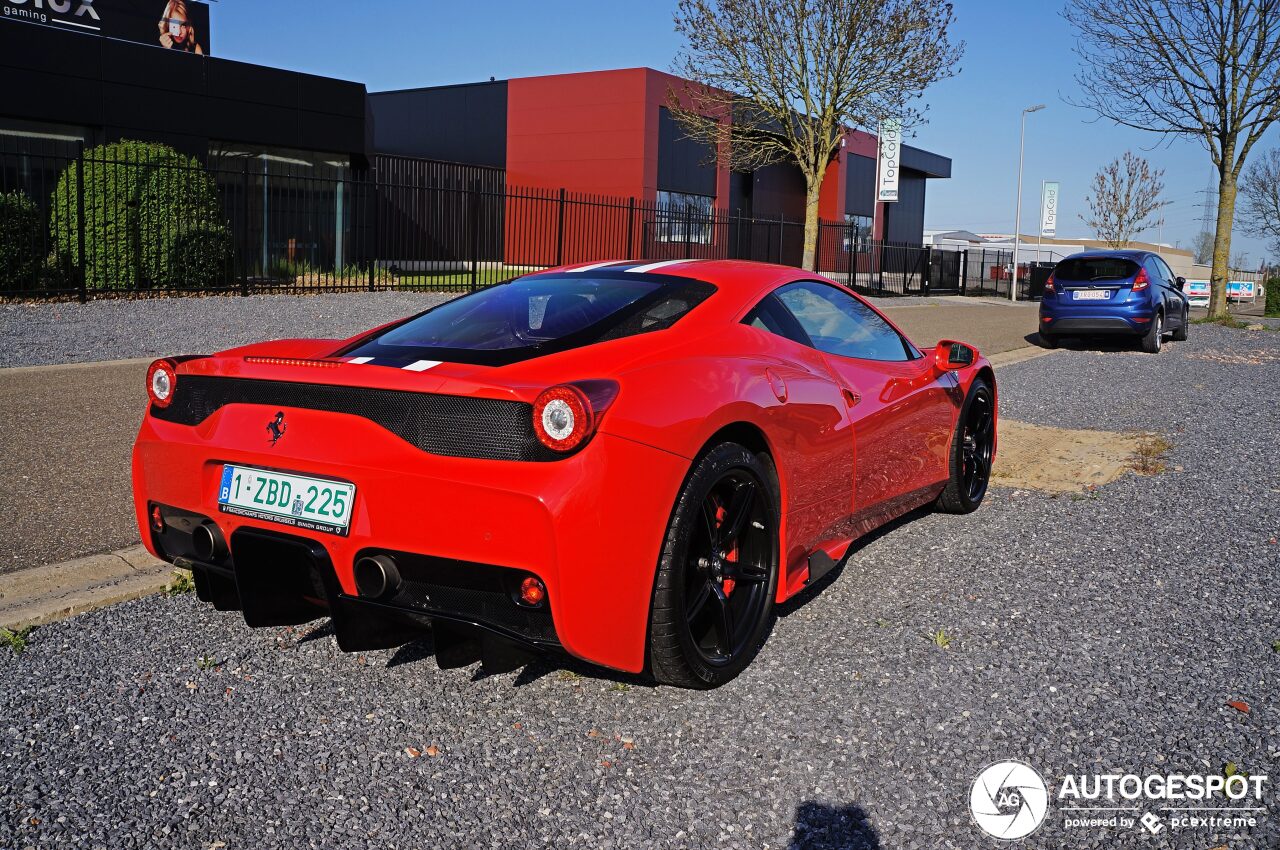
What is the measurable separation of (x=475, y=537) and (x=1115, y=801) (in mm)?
1743

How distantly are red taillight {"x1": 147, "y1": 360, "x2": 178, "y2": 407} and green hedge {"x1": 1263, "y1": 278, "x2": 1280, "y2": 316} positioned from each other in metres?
41.5

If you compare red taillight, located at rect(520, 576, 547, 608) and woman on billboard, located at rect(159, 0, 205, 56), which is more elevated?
woman on billboard, located at rect(159, 0, 205, 56)

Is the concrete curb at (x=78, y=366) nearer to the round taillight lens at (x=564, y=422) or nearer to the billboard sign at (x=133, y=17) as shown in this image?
the round taillight lens at (x=564, y=422)

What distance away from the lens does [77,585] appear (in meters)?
3.96

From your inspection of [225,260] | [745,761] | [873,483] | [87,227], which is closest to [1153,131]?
[225,260]

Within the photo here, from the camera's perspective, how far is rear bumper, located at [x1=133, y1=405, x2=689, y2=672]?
2.61m

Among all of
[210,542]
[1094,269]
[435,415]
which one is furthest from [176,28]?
[435,415]

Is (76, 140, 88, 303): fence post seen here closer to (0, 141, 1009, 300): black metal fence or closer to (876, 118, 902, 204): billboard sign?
(0, 141, 1009, 300): black metal fence

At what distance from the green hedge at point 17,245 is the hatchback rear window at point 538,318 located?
43.0ft

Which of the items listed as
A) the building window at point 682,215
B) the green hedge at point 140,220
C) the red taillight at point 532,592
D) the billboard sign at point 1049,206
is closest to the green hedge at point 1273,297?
Answer: the billboard sign at point 1049,206

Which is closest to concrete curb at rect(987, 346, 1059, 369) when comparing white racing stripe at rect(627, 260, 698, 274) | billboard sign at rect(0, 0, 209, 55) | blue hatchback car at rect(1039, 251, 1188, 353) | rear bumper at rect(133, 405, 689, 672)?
blue hatchback car at rect(1039, 251, 1188, 353)

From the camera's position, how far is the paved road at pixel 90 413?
15.5 ft

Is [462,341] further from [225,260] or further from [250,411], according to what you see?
[225,260]

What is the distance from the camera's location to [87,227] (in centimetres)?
1500
